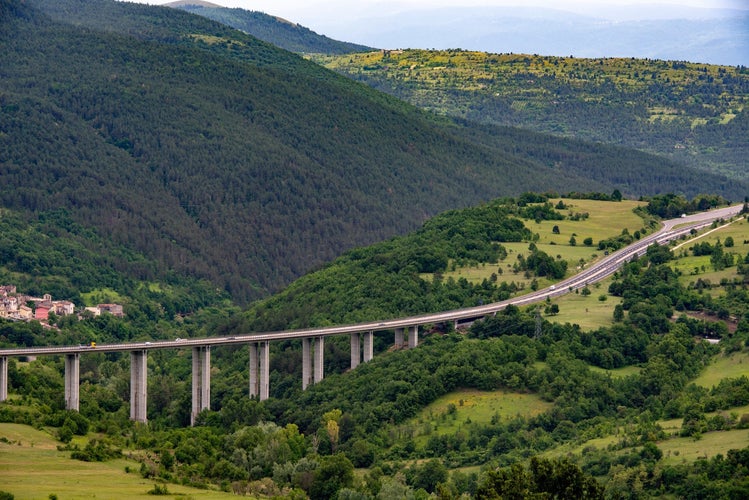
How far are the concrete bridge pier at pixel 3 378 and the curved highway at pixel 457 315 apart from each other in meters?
0.80

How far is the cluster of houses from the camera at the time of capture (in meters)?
171

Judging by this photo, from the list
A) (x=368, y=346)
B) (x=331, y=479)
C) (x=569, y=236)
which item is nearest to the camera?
(x=331, y=479)

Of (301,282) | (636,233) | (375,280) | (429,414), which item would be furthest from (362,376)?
(636,233)

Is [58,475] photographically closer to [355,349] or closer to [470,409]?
[470,409]

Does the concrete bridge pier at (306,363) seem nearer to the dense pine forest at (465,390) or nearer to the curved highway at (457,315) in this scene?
the curved highway at (457,315)

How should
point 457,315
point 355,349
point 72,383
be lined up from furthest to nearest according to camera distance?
point 457,315 < point 355,349 < point 72,383

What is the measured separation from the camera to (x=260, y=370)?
136 meters

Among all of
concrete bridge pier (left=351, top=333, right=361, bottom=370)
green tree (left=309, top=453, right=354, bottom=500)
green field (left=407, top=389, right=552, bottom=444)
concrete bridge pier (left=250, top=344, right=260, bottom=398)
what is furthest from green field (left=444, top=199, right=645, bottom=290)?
green tree (left=309, top=453, right=354, bottom=500)

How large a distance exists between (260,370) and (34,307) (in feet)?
163

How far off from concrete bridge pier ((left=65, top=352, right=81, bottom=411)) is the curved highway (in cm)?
58

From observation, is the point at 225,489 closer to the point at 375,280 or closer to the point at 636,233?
the point at 375,280

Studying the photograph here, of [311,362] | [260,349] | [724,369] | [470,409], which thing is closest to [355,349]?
[311,362]

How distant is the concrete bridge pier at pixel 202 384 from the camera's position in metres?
130

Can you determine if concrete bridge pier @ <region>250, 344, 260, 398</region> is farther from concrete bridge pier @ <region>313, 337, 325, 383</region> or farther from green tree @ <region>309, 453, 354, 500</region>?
green tree @ <region>309, 453, 354, 500</region>
